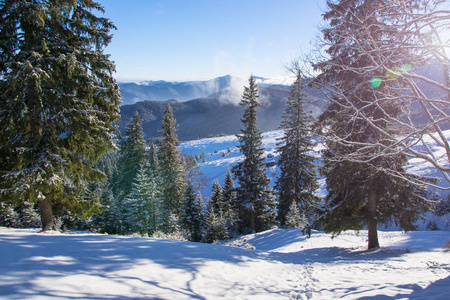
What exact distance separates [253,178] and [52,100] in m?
16.1

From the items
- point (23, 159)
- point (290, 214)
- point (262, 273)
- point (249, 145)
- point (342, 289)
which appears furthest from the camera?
point (249, 145)

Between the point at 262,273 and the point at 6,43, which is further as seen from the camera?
the point at 6,43

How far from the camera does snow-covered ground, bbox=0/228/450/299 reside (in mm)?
3166

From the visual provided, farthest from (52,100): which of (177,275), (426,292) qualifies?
(426,292)

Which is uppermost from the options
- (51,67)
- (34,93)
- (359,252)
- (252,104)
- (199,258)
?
(252,104)

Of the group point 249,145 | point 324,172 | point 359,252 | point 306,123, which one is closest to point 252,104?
point 249,145

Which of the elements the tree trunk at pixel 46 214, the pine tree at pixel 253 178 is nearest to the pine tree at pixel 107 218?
the pine tree at pixel 253 178

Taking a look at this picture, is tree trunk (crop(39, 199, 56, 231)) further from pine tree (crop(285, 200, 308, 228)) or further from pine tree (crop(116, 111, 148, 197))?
pine tree (crop(116, 111, 148, 197))

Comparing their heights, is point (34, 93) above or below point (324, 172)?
above

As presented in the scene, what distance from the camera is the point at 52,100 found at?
22.8 feet

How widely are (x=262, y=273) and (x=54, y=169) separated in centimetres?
629

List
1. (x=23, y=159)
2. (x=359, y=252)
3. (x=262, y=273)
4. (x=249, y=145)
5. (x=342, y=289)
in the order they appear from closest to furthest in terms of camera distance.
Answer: (x=342, y=289)
(x=262, y=273)
(x=23, y=159)
(x=359, y=252)
(x=249, y=145)

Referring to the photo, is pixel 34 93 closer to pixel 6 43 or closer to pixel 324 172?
pixel 6 43

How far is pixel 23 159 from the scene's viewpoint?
21.4 feet
